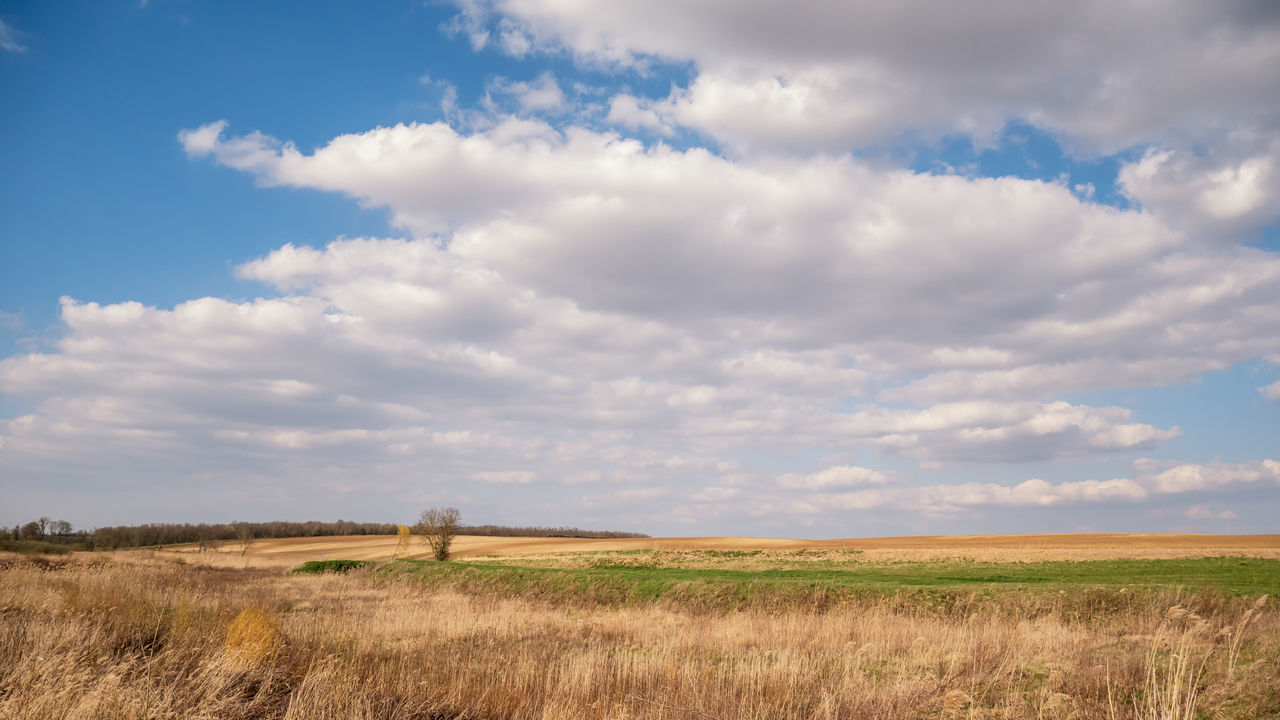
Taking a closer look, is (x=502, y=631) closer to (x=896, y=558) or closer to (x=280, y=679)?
(x=280, y=679)

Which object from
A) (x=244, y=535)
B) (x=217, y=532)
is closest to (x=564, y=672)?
(x=244, y=535)

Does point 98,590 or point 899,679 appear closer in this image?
point 899,679

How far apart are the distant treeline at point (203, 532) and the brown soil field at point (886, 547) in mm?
18317

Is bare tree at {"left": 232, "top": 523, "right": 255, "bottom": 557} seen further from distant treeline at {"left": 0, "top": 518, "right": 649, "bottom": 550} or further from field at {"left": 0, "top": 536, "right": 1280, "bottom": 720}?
field at {"left": 0, "top": 536, "right": 1280, "bottom": 720}

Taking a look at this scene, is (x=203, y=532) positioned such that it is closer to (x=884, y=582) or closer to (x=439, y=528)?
(x=439, y=528)

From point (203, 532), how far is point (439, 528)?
9287 cm

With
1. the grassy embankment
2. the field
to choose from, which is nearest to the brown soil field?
the grassy embankment

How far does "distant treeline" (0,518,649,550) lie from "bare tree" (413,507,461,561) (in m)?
41.4

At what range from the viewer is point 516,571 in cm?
4356

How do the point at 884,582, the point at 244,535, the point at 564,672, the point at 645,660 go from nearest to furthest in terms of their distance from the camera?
the point at 564,672 < the point at 645,660 < the point at 884,582 < the point at 244,535

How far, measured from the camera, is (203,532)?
458ft

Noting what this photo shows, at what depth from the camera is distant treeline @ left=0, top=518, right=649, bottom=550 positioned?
10323cm

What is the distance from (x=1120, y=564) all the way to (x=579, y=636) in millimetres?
40243

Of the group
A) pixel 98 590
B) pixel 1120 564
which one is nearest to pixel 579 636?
pixel 98 590
